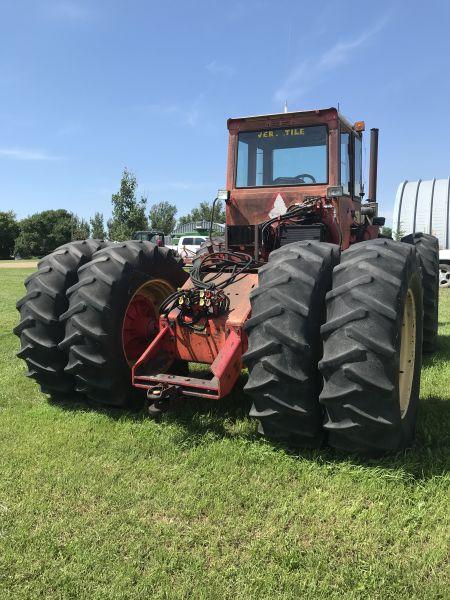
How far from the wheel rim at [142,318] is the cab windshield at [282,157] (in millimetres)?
1706

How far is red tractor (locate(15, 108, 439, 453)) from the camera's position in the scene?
10.5 ft

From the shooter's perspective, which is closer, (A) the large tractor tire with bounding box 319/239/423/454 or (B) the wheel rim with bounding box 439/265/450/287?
(A) the large tractor tire with bounding box 319/239/423/454

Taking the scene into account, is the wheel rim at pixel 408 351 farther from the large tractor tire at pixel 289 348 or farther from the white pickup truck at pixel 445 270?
the white pickup truck at pixel 445 270

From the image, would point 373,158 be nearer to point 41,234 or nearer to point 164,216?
point 164,216

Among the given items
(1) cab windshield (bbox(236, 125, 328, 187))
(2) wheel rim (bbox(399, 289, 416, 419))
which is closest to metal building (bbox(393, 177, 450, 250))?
(1) cab windshield (bbox(236, 125, 328, 187))

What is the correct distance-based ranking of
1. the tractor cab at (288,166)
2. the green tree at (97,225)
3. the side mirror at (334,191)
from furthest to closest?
the green tree at (97,225) → the tractor cab at (288,166) → the side mirror at (334,191)

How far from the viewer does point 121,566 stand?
2.50m

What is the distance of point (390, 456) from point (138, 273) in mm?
2562

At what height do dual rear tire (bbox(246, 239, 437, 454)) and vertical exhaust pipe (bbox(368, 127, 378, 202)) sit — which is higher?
vertical exhaust pipe (bbox(368, 127, 378, 202))

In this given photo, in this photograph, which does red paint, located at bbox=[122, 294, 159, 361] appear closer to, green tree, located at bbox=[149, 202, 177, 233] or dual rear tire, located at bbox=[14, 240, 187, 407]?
dual rear tire, located at bbox=[14, 240, 187, 407]

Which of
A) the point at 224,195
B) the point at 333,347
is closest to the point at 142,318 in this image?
the point at 224,195

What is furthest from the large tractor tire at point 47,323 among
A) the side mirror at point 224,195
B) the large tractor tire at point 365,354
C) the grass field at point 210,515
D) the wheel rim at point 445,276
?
the wheel rim at point 445,276

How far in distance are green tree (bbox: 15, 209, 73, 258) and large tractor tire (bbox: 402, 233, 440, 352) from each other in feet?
226

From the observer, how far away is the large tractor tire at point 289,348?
331cm
